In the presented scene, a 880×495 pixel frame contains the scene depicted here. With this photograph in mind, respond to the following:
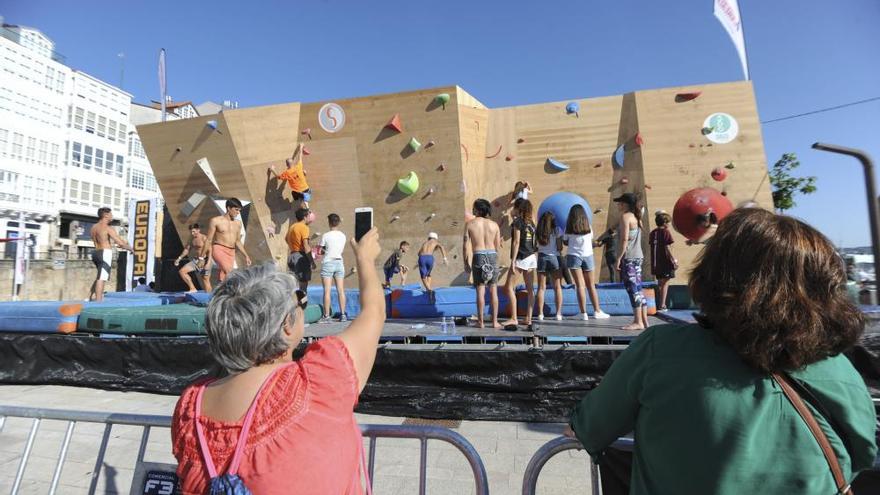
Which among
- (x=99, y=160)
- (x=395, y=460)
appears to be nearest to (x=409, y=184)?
(x=395, y=460)

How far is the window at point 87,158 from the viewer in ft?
118

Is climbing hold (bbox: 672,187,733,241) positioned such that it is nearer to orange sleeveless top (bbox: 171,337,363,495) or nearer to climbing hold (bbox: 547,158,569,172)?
climbing hold (bbox: 547,158,569,172)

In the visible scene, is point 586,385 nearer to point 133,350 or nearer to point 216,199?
point 133,350

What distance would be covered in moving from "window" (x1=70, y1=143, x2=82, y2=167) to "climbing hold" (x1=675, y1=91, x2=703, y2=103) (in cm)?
4295

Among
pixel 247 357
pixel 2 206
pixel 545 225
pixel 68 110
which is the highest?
pixel 68 110

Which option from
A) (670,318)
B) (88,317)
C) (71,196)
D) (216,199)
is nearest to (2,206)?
(71,196)

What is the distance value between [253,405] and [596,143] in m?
10.9

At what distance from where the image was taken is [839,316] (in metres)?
0.94

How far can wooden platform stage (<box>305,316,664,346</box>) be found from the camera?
4.91m


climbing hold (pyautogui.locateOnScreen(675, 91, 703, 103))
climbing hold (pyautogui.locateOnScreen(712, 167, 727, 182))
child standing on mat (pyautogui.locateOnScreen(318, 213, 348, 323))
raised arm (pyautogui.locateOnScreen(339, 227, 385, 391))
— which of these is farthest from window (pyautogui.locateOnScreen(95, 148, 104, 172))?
raised arm (pyautogui.locateOnScreen(339, 227, 385, 391))

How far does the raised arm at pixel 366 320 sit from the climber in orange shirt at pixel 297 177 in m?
10.7

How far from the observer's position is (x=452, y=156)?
11.0 m

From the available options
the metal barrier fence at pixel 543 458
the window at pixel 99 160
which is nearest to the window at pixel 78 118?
the window at pixel 99 160

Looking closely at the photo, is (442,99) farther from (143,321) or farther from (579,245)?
(143,321)
